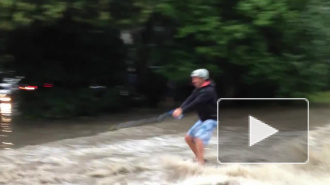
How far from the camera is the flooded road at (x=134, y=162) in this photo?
269 inches

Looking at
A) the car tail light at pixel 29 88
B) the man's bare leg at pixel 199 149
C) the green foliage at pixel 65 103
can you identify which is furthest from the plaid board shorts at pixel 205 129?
the car tail light at pixel 29 88

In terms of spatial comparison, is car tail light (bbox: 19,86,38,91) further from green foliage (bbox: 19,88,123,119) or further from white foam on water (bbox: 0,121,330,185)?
white foam on water (bbox: 0,121,330,185)

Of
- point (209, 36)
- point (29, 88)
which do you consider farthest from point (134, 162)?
point (29, 88)

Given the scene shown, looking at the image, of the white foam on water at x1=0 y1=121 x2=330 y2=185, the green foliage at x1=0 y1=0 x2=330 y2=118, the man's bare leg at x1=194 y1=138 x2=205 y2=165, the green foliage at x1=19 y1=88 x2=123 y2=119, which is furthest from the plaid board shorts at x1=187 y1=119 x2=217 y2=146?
the green foliage at x1=19 y1=88 x2=123 y2=119

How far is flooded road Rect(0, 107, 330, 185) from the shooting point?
22.4ft

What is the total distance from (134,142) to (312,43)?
5504 mm

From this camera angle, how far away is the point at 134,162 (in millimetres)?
7926

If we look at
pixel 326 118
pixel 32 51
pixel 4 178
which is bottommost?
pixel 326 118

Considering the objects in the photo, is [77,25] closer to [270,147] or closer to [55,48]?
[55,48]

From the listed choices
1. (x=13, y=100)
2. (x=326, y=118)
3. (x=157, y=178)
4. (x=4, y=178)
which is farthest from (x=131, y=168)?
(x=13, y=100)

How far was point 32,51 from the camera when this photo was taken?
50.1 feet
